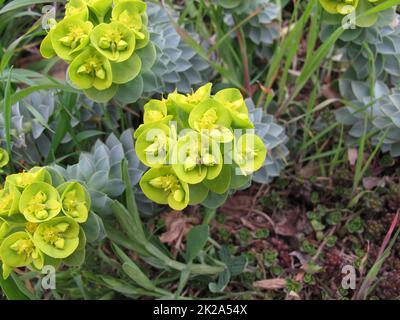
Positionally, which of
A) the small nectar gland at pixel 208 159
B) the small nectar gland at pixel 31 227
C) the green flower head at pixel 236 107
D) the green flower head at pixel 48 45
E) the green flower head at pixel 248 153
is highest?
the green flower head at pixel 48 45

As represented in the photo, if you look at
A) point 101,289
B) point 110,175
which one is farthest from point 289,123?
point 101,289

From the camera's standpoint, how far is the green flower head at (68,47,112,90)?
145cm

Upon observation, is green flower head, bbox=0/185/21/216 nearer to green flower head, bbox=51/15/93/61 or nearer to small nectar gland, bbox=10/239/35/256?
small nectar gland, bbox=10/239/35/256

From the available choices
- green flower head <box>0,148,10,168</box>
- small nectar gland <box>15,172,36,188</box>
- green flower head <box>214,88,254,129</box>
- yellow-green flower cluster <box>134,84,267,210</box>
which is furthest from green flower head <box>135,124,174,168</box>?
green flower head <box>0,148,10,168</box>

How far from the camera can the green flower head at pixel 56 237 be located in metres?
1.34

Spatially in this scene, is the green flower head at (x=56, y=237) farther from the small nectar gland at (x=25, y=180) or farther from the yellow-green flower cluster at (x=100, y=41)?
the yellow-green flower cluster at (x=100, y=41)

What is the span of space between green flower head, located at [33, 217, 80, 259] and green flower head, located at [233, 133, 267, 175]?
44 cm

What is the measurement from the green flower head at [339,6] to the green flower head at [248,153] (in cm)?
53

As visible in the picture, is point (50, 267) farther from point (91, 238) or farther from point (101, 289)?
point (101, 289)

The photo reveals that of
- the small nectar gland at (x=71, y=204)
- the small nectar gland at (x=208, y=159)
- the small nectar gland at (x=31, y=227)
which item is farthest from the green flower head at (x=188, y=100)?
the small nectar gland at (x=31, y=227)

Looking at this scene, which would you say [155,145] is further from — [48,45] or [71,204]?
[48,45]

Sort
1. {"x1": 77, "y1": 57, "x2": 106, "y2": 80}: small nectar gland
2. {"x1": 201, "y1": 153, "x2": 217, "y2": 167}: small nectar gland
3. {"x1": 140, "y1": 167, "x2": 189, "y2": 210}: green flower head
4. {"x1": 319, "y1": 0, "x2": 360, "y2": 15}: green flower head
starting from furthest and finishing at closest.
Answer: {"x1": 319, "y1": 0, "x2": 360, "y2": 15}: green flower head, {"x1": 77, "y1": 57, "x2": 106, "y2": 80}: small nectar gland, {"x1": 140, "y1": 167, "x2": 189, "y2": 210}: green flower head, {"x1": 201, "y1": 153, "x2": 217, "y2": 167}: small nectar gland

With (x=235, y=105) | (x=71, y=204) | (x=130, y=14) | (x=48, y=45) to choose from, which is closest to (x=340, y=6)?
(x=235, y=105)

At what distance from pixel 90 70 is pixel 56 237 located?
1.49 feet
